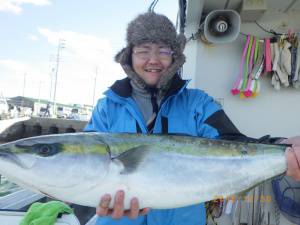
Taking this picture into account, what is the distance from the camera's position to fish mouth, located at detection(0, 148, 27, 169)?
1.88 metres

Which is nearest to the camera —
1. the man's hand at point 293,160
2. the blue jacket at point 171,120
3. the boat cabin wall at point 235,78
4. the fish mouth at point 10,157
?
the fish mouth at point 10,157

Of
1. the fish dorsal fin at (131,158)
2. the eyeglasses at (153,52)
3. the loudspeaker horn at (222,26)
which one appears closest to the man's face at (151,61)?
the eyeglasses at (153,52)

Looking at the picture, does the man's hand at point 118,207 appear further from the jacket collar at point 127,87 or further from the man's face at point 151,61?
the man's face at point 151,61

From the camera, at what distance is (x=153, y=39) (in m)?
2.94

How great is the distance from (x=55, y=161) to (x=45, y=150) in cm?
8

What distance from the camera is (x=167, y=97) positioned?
2779mm

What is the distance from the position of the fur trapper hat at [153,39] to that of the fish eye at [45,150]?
3.56 feet

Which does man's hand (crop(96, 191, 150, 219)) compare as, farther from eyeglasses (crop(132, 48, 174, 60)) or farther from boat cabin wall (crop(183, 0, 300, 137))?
boat cabin wall (crop(183, 0, 300, 137))

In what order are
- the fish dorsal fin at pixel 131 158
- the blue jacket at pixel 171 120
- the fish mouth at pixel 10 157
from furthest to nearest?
the blue jacket at pixel 171 120 → the fish dorsal fin at pixel 131 158 → the fish mouth at pixel 10 157

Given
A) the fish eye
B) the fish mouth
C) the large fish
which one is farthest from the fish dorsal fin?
the fish mouth

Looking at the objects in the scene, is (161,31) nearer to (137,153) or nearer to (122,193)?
(137,153)

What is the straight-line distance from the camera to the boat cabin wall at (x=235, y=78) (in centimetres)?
487

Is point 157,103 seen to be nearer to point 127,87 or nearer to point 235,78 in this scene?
point 127,87

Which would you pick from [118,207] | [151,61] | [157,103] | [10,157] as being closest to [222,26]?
[151,61]
